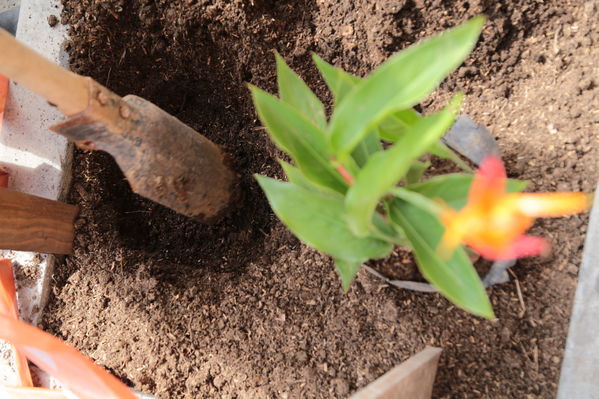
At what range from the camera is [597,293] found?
847mm

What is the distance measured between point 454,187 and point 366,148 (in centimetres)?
16

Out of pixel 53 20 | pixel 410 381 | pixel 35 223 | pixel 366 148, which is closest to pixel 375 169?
pixel 366 148

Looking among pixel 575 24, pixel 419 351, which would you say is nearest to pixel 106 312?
pixel 419 351

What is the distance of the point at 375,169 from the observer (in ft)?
1.65

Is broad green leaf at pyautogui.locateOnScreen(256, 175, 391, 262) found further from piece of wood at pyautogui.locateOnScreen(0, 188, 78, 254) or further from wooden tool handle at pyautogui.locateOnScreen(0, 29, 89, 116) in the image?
piece of wood at pyautogui.locateOnScreen(0, 188, 78, 254)

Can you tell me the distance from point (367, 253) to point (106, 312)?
0.92m

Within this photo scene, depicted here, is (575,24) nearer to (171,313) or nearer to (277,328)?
(277,328)

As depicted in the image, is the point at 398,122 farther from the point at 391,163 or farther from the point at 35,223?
the point at 35,223

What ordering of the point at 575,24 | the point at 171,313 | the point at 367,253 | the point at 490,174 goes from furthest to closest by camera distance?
the point at 171,313
the point at 575,24
the point at 367,253
the point at 490,174

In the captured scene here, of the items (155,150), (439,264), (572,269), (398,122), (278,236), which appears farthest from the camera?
(278,236)

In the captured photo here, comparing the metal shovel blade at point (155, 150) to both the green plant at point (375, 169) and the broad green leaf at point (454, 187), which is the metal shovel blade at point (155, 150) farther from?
the broad green leaf at point (454, 187)

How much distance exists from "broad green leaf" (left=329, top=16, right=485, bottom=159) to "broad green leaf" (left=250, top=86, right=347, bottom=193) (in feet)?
0.45

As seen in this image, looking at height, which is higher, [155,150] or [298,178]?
[155,150]

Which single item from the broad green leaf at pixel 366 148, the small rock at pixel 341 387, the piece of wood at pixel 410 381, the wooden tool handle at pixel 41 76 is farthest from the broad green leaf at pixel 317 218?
the small rock at pixel 341 387
